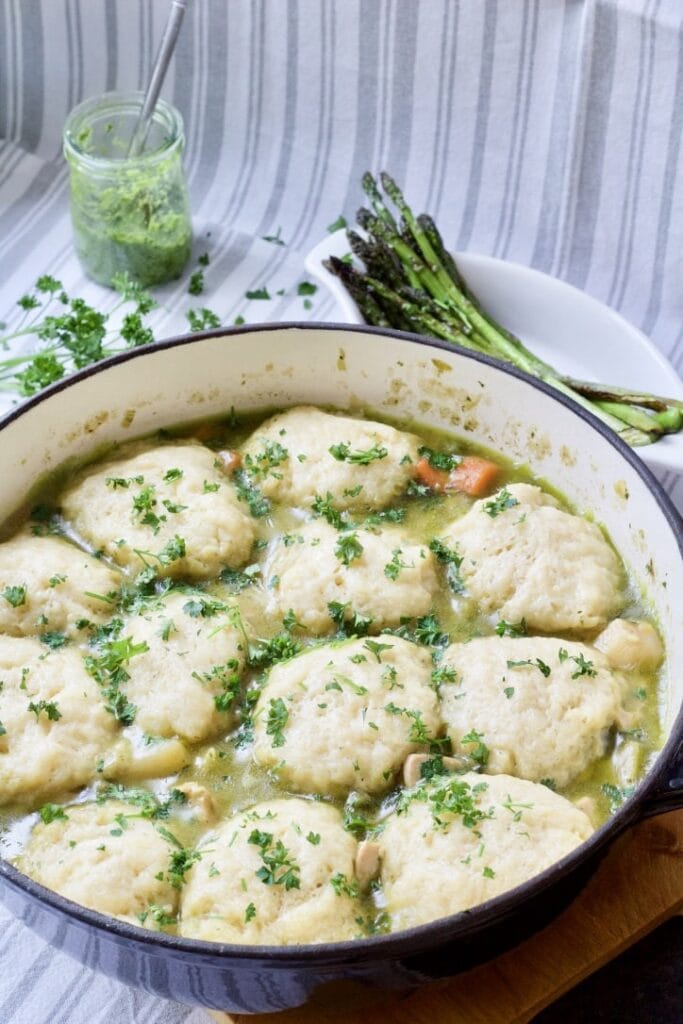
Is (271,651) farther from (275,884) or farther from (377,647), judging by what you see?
(275,884)

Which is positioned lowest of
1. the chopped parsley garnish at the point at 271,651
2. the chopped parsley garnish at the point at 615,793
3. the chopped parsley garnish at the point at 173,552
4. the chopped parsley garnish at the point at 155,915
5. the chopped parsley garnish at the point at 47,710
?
the chopped parsley garnish at the point at 155,915

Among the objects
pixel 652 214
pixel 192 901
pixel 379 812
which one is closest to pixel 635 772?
pixel 379 812

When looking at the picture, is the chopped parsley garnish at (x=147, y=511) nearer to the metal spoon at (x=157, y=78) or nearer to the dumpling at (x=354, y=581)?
the dumpling at (x=354, y=581)

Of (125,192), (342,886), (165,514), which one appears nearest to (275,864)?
(342,886)

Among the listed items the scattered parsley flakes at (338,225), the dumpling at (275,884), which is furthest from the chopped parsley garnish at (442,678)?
the scattered parsley flakes at (338,225)

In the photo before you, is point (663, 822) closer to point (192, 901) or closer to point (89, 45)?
point (192, 901)

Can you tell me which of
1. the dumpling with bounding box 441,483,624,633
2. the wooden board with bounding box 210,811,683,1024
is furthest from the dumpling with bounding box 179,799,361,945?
the dumpling with bounding box 441,483,624,633
